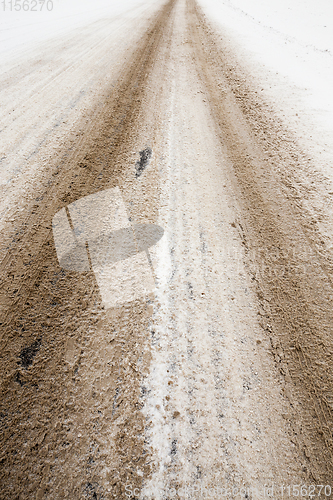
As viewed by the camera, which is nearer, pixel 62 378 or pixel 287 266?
pixel 62 378

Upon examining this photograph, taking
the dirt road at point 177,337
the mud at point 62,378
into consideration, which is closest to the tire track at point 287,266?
the dirt road at point 177,337

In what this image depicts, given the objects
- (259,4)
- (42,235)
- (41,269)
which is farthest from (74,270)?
(259,4)

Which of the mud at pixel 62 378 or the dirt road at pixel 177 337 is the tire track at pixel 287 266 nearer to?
the dirt road at pixel 177 337

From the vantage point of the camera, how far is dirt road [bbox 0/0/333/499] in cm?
140

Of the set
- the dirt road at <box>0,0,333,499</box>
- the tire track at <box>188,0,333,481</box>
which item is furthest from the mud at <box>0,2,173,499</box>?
the tire track at <box>188,0,333,481</box>

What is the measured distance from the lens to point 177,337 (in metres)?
1.86

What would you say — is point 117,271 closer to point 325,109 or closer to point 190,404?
point 190,404

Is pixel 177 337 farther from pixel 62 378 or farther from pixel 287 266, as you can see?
pixel 287 266

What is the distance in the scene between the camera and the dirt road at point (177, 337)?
1.40 metres

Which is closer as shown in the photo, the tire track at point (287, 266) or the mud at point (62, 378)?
the mud at point (62, 378)

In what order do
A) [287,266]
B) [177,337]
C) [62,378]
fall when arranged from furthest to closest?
[287,266] → [177,337] → [62,378]

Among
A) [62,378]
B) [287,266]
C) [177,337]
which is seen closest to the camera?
[62,378]

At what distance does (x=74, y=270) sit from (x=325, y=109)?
16.9ft

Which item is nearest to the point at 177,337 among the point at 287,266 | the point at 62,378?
the point at 62,378
